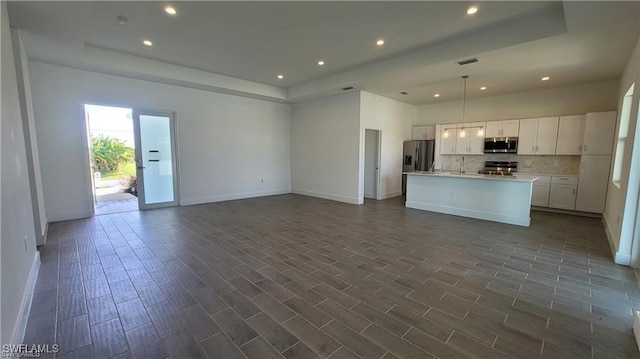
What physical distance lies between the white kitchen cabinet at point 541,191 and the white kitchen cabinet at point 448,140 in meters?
2.06

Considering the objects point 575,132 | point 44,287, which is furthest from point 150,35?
point 575,132

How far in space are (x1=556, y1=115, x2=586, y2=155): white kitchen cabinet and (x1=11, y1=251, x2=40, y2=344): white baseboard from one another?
888 centimetres

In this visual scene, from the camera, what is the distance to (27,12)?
2830 millimetres

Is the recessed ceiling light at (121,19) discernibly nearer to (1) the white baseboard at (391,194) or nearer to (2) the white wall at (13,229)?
(2) the white wall at (13,229)

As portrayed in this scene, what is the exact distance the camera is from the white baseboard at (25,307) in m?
1.77

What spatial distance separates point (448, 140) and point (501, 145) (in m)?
1.32

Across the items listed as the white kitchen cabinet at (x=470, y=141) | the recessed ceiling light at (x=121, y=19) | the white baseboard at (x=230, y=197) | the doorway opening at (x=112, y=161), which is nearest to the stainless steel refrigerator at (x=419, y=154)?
the white kitchen cabinet at (x=470, y=141)

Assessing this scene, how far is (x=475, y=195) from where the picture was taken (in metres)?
5.29

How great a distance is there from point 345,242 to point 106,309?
280 centimetres

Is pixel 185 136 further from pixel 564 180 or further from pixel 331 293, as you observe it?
pixel 564 180

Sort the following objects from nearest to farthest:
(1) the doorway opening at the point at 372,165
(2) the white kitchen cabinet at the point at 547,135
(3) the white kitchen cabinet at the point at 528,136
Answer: (2) the white kitchen cabinet at the point at 547,135 < (3) the white kitchen cabinet at the point at 528,136 < (1) the doorway opening at the point at 372,165

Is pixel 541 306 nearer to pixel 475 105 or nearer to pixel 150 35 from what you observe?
pixel 150 35

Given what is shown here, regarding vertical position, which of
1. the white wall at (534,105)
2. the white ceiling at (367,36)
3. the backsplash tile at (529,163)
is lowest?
the backsplash tile at (529,163)

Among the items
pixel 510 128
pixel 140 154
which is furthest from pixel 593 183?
pixel 140 154
